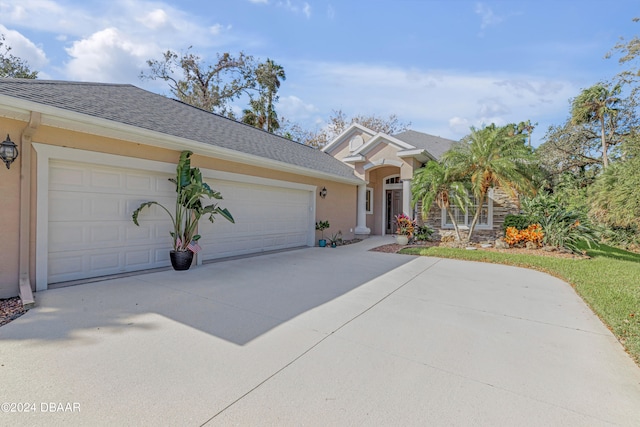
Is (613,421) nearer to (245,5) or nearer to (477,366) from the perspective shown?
(477,366)

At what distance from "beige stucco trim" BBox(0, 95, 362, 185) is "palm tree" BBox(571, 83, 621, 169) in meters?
23.3

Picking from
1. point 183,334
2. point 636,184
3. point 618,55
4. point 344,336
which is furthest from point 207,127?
point 618,55

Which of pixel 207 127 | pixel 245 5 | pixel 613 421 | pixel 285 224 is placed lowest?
pixel 613 421

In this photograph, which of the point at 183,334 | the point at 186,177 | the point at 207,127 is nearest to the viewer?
the point at 183,334

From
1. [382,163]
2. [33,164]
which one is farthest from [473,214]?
[33,164]

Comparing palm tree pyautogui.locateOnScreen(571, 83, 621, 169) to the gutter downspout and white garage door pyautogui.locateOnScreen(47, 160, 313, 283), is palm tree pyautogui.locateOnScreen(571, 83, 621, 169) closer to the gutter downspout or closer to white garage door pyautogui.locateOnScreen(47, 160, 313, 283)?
white garage door pyautogui.locateOnScreen(47, 160, 313, 283)

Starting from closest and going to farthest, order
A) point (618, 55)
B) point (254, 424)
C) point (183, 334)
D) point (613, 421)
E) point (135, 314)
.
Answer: point (254, 424) < point (613, 421) < point (183, 334) < point (135, 314) < point (618, 55)

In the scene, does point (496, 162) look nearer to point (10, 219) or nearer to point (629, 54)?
point (629, 54)

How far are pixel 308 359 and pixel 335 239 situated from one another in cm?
947

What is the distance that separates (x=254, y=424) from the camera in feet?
6.87

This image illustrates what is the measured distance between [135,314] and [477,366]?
4340mm

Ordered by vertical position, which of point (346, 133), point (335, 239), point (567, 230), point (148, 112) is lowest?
point (335, 239)

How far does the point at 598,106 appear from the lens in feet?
66.2

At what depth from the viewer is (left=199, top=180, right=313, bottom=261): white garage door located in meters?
8.35
